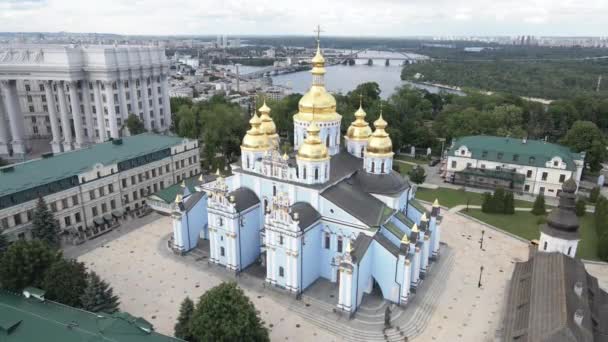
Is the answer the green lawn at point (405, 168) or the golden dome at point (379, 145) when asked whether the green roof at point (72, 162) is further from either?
the green lawn at point (405, 168)

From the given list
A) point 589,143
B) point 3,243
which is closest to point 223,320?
point 3,243

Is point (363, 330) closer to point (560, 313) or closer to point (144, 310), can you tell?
point (560, 313)

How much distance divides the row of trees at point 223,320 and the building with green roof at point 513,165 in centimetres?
3434

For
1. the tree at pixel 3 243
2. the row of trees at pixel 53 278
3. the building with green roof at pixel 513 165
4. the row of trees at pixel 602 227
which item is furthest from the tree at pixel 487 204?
the tree at pixel 3 243

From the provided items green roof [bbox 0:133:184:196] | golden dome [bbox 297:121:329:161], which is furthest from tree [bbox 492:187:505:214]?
green roof [bbox 0:133:184:196]

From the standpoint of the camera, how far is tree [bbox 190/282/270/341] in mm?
19109

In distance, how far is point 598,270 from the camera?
29.8 m

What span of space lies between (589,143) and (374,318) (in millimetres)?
40567

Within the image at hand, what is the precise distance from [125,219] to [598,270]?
38.4 meters

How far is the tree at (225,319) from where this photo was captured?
1911 centimetres

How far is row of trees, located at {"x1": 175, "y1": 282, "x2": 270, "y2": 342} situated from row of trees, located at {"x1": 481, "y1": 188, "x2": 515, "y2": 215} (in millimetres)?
27349

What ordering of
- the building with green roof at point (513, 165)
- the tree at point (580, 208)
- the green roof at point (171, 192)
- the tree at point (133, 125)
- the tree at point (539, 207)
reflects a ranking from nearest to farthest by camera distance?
the tree at point (580, 208), the tree at point (539, 207), the green roof at point (171, 192), the building with green roof at point (513, 165), the tree at point (133, 125)

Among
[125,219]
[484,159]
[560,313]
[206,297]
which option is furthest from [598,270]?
[125,219]

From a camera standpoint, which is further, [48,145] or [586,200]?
[48,145]
